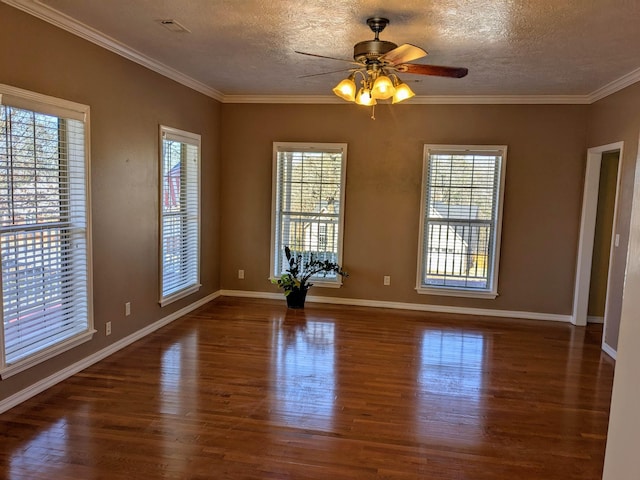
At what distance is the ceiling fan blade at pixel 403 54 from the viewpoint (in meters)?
2.60

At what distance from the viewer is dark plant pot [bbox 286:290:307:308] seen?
218 inches

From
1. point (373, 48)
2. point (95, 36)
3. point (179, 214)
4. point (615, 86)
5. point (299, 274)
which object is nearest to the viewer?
point (373, 48)

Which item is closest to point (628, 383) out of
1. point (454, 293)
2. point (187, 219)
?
point (187, 219)

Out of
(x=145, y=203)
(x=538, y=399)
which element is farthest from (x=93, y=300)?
(x=538, y=399)

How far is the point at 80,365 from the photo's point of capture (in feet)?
11.5

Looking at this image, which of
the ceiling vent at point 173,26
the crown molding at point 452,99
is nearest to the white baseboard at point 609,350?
the crown molding at point 452,99

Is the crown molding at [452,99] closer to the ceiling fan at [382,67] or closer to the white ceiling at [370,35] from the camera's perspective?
the white ceiling at [370,35]

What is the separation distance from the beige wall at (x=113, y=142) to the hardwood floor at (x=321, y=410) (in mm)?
361

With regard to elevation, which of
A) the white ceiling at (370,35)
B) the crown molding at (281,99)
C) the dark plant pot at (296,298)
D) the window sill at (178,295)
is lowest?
the dark plant pot at (296,298)

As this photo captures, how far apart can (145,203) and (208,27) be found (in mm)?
1774

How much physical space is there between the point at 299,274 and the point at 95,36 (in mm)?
3403

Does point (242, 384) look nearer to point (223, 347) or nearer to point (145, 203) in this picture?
point (223, 347)

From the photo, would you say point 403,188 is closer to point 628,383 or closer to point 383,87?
point 383,87

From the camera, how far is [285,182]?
19.0 feet
